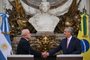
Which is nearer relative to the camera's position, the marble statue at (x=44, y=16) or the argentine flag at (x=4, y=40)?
the argentine flag at (x=4, y=40)

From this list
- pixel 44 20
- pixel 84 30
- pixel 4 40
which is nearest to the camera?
pixel 4 40

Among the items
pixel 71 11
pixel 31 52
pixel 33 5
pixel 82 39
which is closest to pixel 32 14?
pixel 33 5

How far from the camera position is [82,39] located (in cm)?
1103

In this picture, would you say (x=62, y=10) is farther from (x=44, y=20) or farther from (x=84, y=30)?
(x=84, y=30)

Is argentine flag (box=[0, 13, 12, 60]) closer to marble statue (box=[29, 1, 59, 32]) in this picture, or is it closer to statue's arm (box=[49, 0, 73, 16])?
marble statue (box=[29, 1, 59, 32])

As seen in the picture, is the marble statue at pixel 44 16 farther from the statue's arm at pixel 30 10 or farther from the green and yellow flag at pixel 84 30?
the green and yellow flag at pixel 84 30

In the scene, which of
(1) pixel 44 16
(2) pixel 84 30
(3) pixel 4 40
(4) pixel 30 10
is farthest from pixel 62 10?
(3) pixel 4 40

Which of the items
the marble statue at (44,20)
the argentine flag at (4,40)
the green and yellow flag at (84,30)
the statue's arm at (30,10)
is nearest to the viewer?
the argentine flag at (4,40)

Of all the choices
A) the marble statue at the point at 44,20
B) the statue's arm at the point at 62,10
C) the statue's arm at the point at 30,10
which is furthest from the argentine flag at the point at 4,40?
the statue's arm at the point at 62,10

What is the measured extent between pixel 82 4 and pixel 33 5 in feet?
5.47

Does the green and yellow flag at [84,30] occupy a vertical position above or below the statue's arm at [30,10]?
below

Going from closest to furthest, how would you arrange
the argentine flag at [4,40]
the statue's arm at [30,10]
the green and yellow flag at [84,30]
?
the argentine flag at [4,40]
the green and yellow flag at [84,30]
the statue's arm at [30,10]

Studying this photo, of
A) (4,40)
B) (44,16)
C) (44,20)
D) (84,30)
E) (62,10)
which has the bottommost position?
(4,40)

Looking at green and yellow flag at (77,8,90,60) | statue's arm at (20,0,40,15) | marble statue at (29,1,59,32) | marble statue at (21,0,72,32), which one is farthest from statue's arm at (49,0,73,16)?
green and yellow flag at (77,8,90,60)
